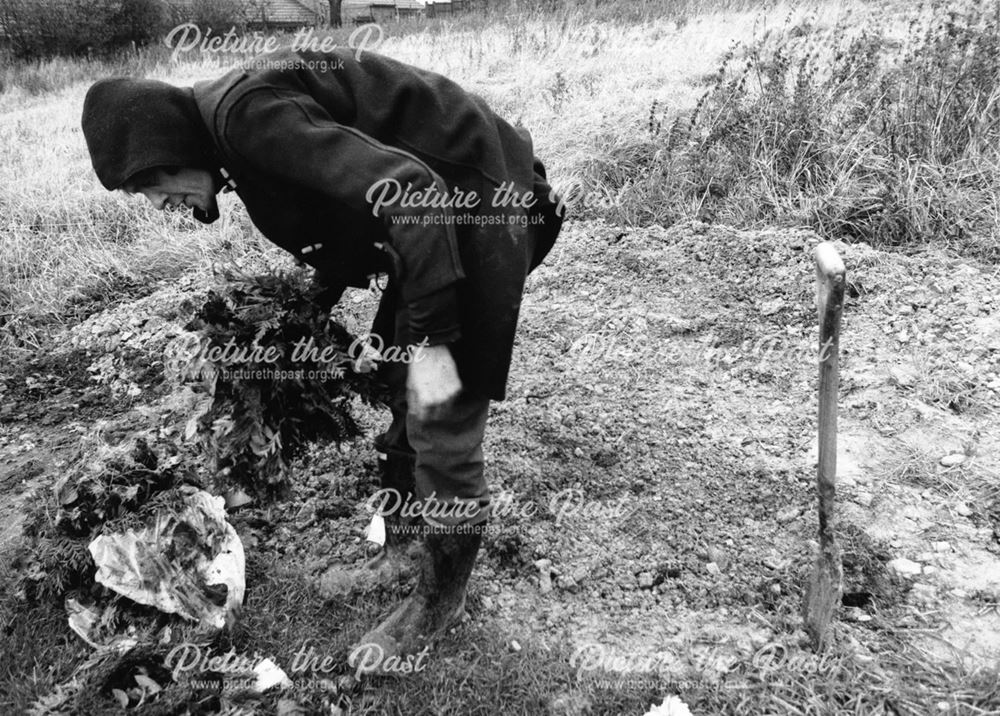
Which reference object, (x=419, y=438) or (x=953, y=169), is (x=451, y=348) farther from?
(x=953, y=169)

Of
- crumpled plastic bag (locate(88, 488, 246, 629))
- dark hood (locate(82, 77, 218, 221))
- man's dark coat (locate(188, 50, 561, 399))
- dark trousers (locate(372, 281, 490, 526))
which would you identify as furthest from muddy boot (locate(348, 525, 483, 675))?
dark hood (locate(82, 77, 218, 221))

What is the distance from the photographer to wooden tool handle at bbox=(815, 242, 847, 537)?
1.85m

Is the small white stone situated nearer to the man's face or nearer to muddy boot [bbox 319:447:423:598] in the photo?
muddy boot [bbox 319:447:423:598]

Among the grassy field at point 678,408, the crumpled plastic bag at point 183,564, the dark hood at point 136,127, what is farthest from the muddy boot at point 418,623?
the dark hood at point 136,127

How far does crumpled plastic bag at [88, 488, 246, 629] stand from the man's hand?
1074 millimetres

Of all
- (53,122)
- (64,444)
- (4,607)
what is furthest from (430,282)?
(53,122)

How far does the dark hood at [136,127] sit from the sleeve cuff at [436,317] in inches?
29.8

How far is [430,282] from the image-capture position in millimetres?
1683

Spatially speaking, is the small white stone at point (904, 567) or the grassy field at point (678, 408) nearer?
the grassy field at point (678, 408)

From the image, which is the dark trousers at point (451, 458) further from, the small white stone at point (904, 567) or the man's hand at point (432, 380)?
the small white stone at point (904, 567)

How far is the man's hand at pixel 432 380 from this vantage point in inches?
71.0

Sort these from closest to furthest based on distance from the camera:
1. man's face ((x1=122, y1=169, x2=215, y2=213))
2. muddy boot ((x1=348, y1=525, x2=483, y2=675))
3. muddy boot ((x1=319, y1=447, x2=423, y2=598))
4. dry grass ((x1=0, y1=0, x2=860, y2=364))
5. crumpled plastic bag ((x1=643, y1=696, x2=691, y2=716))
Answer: man's face ((x1=122, y1=169, x2=215, y2=213)), crumpled plastic bag ((x1=643, y1=696, x2=691, y2=716)), muddy boot ((x1=348, y1=525, x2=483, y2=675)), muddy boot ((x1=319, y1=447, x2=423, y2=598)), dry grass ((x1=0, y1=0, x2=860, y2=364))

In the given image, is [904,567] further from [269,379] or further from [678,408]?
[269,379]

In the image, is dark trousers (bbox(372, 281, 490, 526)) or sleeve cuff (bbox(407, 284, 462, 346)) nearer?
sleeve cuff (bbox(407, 284, 462, 346))
